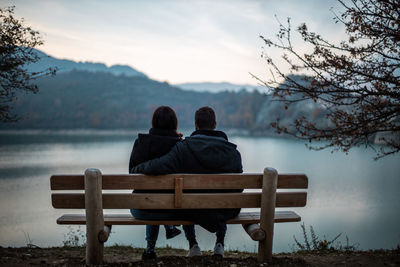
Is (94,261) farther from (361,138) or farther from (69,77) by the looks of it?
(69,77)

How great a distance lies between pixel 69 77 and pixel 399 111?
146608 millimetres

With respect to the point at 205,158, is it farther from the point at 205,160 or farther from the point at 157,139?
the point at 157,139

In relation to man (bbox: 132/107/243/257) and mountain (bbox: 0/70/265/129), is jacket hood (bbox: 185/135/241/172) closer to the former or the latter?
man (bbox: 132/107/243/257)

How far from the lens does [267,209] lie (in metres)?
3.13

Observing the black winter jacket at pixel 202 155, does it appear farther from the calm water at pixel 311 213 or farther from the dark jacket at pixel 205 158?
the calm water at pixel 311 213

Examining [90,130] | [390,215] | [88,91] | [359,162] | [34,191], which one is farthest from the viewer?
[88,91]

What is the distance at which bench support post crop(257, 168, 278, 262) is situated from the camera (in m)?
3.04

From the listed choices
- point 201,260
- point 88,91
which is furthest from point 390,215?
point 88,91

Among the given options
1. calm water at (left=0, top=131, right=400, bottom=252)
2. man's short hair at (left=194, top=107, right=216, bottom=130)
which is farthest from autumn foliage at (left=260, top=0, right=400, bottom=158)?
calm water at (left=0, top=131, right=400, bottom=252)

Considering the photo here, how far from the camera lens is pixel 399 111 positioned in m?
3.89

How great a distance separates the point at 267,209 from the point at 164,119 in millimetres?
1322

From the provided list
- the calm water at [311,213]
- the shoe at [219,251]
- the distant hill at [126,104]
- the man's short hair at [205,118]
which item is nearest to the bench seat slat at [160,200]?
the shoe at [219,251]

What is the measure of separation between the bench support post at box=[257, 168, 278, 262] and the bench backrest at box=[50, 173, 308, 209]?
61mm

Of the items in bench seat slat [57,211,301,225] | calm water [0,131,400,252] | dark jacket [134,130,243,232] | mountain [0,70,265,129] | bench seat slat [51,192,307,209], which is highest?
mountain [0,70,265,129]
